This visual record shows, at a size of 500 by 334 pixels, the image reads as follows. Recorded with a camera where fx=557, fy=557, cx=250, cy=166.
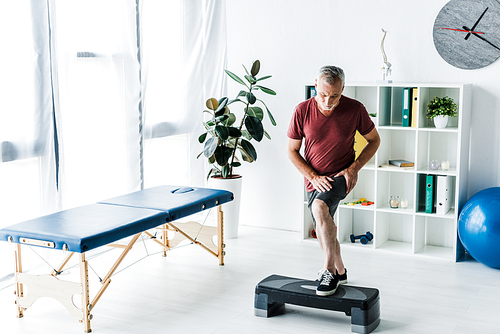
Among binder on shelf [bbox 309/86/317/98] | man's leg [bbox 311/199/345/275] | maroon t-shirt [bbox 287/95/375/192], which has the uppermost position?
binder on shelf [bbox 309/86/317/98]

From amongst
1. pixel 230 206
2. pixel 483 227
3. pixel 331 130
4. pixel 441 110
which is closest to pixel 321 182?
pixel 331 130

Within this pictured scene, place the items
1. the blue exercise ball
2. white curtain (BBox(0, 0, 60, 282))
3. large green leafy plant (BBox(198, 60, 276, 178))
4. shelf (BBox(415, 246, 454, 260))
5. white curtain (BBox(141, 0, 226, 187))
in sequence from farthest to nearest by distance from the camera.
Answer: white curtain (BBox(141, 0, 226, 187)) → large green leafy plant (BBox(198, 60, 276, 178)) → shelf (BBox(415, 246, 454, 260)) → the blue exercise ball → white curtain (BBox(0, 0, 60, 282))

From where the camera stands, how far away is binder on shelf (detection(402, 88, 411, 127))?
3.97m

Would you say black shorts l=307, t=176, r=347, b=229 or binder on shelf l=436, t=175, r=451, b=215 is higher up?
black shorts l=307, t=176, r=347, b=229

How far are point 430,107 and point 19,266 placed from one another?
2.86 metres

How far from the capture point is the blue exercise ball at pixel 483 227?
353 cm

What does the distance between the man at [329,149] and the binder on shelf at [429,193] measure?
101 centimetres

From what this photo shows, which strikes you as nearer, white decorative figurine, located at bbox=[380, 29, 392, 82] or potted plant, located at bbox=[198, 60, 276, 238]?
white decorative figurine, located at bbox=[380, 29, 392, 82]

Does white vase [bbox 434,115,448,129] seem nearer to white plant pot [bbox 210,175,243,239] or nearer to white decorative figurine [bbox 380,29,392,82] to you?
white decorative figurine [bbox 380,29,392,82]

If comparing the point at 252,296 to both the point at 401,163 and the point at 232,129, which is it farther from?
the point at 401,163

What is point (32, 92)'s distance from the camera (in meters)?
3.48

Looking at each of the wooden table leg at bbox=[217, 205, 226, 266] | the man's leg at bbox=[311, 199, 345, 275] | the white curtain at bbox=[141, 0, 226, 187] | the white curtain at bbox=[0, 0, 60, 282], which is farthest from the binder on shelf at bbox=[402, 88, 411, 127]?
the white curtain at bbox=[0, 0, 60, 282]

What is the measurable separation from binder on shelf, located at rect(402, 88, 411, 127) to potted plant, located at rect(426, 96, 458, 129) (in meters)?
0.14

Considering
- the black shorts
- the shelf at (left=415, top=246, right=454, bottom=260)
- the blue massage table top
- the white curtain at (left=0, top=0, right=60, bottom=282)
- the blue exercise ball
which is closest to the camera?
the blue massage table top
